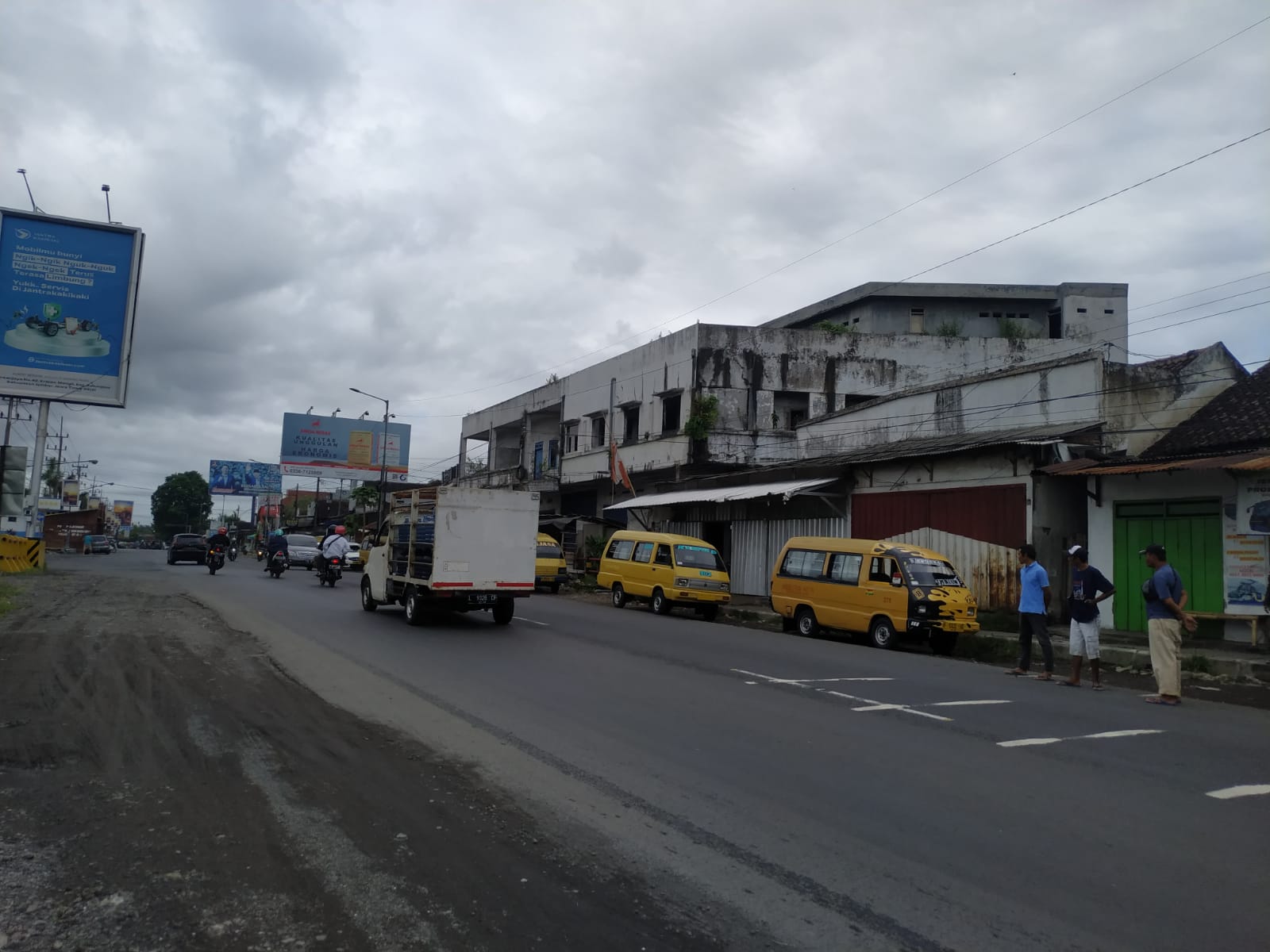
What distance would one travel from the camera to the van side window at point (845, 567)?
17.1 meters

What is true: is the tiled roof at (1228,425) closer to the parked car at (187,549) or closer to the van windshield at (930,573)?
the van windshield at (930,573)

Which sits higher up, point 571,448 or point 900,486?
point 571,448

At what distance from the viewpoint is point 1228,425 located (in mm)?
17500

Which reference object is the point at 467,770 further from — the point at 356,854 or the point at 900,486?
the point at 900,486

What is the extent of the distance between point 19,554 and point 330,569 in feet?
42.0

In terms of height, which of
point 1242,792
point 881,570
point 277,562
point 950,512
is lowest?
point 1242,792

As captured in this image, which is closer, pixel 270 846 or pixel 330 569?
pixel 270 846

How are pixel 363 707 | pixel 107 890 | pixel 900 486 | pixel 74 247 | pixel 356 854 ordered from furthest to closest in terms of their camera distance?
pixel 74 247 → pixel 900 486 → pixel 363 707 → pixel 356 854 → pixel 107 890

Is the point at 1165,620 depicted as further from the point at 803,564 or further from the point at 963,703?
the point at 803,564

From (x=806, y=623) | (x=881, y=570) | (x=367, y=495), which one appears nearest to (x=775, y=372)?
(x=806, y=623)

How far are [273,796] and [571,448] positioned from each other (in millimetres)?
37752

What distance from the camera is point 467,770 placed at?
6398mm

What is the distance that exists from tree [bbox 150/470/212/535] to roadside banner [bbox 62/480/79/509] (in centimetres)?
3039

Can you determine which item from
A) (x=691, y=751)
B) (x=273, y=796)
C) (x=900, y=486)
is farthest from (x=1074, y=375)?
(x=273, y=796)
